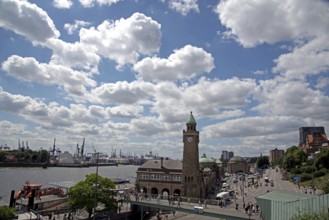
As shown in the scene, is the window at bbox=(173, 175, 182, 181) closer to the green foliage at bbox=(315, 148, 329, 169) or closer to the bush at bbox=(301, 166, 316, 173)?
the green foliage at bbox=(315, 148, 329, 169)

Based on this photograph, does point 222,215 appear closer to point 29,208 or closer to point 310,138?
point 29,208

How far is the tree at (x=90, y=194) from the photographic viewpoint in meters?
53.1

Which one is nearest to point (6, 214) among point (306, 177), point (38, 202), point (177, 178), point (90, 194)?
point (90, 194)

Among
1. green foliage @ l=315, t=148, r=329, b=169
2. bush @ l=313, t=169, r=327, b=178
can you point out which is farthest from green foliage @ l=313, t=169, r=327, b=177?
green foliage @ l=315, t=148, r=329, b=169

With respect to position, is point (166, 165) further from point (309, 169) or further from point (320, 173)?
point (309, 169)

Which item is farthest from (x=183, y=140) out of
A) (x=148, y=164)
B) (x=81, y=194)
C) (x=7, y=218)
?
(x=7, y=218)

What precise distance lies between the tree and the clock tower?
85.7ft

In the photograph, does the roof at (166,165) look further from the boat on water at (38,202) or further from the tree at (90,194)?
the tree at (90,194)

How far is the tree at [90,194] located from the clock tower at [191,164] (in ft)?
85.7

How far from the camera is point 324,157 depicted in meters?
106

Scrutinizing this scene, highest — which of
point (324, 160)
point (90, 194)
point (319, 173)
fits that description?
point (324, 160)

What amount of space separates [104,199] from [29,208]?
702 inches

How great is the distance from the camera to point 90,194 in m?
53.4

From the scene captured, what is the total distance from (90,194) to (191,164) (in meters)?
32.2
